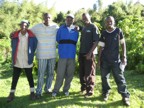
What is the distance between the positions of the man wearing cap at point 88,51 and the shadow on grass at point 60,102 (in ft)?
0.96

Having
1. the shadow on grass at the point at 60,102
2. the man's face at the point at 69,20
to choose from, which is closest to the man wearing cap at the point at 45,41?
the man's face at the point at 69,20

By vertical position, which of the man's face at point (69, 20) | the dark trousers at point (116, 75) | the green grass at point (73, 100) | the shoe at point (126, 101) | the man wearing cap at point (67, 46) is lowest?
the green grass at point (73, 100)

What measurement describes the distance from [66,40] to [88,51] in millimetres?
524

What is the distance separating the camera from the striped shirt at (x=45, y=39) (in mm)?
6469

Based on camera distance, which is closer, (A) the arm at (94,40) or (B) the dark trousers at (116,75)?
(B) the dark trousers at (116,75)

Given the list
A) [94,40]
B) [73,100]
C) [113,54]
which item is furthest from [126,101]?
[94,40]

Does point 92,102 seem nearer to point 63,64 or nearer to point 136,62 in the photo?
point 63,64

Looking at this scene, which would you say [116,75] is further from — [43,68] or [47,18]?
[47,18]

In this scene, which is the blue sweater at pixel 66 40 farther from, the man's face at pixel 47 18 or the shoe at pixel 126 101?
the shoe at pixel 126 101

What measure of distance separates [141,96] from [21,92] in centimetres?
289

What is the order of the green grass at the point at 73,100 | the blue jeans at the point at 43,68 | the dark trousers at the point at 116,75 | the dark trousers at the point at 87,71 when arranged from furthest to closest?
1. the blue jeans at the point at 43,68
2. the dark trousers at the point at 87,71
3. the green grass at the point at 73,100
4. the dark trousers at the point at 116,75

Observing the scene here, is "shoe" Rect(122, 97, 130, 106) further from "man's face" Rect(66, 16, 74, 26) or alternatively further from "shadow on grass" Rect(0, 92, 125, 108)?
"man's face" Rect(66, 16, 74, 26)

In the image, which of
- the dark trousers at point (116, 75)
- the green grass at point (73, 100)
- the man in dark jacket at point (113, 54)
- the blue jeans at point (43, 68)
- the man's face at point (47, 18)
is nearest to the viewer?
the man in dark jacket at point (113, 54)

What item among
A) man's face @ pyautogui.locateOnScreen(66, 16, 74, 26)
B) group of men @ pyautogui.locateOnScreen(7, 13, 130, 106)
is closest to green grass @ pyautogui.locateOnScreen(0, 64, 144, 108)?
group of men @ pyautogui.locateOnScreen(7, 13, 130, 106)
